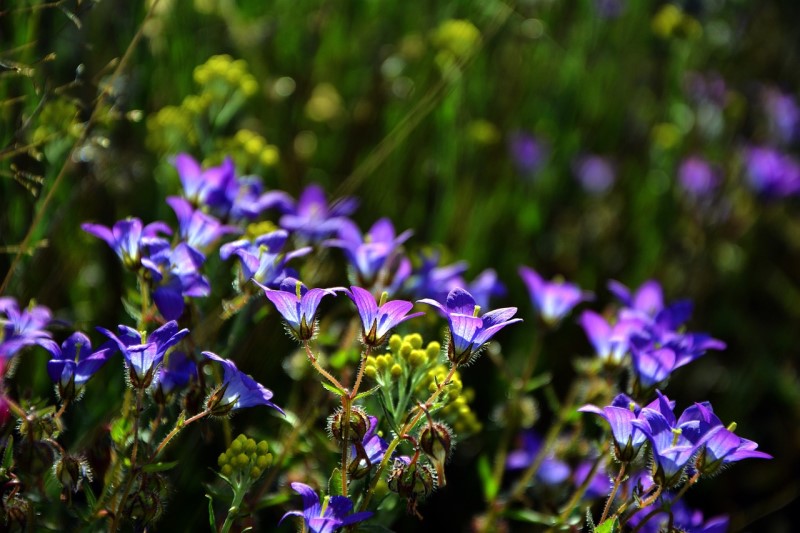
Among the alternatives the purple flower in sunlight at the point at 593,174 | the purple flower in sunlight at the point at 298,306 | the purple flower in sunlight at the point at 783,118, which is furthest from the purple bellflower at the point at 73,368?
the purple flower in sunlight at the point at 783,118

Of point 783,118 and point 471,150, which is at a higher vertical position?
point 471,150

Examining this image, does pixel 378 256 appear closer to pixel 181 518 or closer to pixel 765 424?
pixel 181 518

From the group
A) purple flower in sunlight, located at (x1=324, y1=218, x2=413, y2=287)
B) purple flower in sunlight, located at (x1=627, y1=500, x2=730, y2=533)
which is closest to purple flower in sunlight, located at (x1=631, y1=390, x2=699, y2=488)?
purple flower in sunlight, located at (x1=627, y1=500, x2=730, y2=533)

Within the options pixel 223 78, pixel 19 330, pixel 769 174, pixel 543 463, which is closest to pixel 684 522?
pixel 543 463

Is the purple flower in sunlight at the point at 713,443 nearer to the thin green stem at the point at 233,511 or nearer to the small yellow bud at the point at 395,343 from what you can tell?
the small yellow bud at the point at 395,343

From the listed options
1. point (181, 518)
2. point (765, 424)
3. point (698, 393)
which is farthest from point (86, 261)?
point (765, 424)

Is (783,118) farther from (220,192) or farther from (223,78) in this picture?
(220,192)
